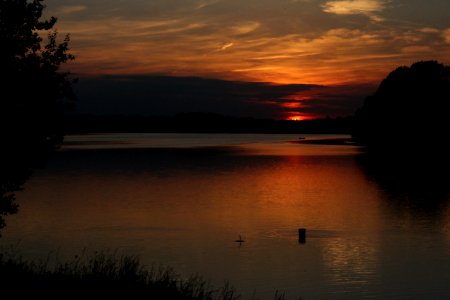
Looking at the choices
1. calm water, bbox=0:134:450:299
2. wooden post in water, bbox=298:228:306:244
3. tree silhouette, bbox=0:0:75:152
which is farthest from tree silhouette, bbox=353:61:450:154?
tree silhouette, bbox=0:0:75:152

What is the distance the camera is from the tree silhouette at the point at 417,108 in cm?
15312

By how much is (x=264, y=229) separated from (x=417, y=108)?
113742 millimetres

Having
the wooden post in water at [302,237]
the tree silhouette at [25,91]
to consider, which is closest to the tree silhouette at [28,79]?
the tree silhouette at [25,91]

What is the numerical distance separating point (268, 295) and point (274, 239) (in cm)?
1538

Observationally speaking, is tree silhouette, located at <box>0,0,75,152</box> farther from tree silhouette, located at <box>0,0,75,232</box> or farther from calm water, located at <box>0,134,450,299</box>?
calm water, located at <box>0,134,450,299</box>

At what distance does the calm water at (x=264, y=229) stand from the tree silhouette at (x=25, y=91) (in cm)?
874

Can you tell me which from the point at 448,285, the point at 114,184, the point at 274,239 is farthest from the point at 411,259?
the point at 114,184

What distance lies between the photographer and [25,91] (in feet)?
70.5

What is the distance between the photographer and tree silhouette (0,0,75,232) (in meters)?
21.2

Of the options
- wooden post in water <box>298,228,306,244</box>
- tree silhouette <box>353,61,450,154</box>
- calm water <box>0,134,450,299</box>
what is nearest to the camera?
calm water <box>0,134,450,299</box>

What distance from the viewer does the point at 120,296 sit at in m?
19.5

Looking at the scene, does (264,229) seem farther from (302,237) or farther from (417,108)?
(417,108)

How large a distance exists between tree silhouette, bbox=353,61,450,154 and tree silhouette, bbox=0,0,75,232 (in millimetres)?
139939

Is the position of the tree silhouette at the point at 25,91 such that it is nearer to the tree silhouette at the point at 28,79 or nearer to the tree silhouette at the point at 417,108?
the tree silhouette at the point at 28,79
